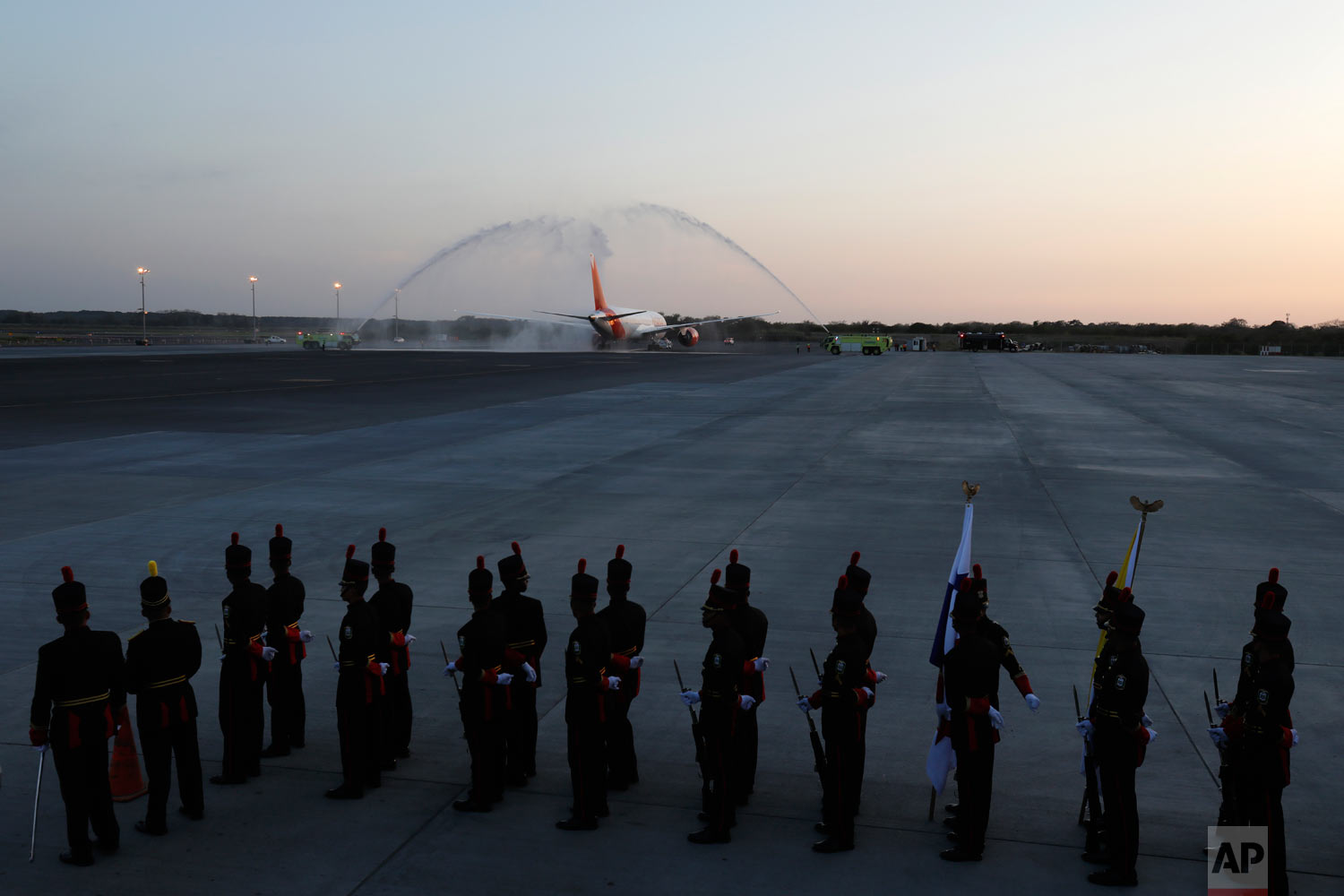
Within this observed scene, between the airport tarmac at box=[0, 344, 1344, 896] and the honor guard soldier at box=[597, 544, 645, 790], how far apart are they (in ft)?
0.71

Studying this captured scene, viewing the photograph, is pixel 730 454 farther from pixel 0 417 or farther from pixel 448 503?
pixel 0 417

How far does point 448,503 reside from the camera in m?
Result: 17.2

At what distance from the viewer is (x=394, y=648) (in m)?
7.29

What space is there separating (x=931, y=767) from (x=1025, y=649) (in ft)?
12.2

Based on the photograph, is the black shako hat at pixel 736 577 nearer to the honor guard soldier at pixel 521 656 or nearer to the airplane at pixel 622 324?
the honor guard soldier at pixel 521 656

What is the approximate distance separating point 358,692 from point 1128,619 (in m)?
4.75

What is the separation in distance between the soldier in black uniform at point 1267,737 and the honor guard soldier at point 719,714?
8.92 ft

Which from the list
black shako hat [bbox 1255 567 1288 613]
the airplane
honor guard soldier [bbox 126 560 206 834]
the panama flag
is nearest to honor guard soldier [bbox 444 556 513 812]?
honor guard soldier [bbox 126 560 206 834]

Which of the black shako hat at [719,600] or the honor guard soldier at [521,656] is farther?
the honor guard soldier at [521,656]

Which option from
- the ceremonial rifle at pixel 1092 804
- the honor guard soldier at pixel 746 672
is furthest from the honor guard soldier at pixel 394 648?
the ceremonial rifle at pixel 1092 804

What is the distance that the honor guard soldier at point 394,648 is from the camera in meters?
7.20

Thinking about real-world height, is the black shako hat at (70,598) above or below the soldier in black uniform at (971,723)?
above

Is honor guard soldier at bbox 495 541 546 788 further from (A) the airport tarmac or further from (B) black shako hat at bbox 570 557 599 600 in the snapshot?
(B) black shako hat at bbox 570 557 599 600

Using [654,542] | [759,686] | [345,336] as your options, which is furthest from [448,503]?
[345,336]
